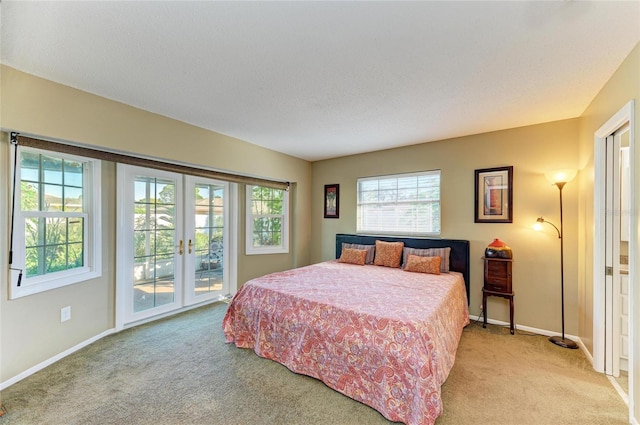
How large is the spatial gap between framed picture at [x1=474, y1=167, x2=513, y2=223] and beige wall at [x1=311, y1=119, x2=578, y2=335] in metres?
0.07

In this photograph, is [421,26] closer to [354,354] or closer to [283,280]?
[354,354]

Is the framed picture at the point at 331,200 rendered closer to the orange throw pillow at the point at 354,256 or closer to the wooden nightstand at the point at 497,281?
the orange throw pillow at the point at 354,256

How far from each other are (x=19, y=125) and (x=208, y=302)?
2.98 metres

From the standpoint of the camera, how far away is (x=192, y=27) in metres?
1.60

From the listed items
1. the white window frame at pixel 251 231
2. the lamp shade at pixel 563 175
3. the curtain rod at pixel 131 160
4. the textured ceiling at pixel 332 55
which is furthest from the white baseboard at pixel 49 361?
the lamp shade at pixel 563 175

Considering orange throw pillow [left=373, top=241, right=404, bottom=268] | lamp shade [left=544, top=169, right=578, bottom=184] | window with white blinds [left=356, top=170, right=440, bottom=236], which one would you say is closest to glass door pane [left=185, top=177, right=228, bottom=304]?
window with white blinds [left=356, top=170, right=440, bottom=236]

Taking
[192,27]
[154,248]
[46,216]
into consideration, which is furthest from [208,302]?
[192,27]

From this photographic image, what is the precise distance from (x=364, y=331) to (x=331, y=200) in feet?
10.6

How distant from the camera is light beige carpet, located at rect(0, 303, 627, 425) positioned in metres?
1.80

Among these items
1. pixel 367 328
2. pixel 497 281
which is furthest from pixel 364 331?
pixel 497 281

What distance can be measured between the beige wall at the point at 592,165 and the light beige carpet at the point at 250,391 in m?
0.41

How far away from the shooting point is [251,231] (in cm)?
455

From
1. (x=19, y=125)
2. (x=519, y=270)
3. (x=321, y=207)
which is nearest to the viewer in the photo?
(x=19, y=125)

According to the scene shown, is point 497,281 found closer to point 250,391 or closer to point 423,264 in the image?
point 423,264
